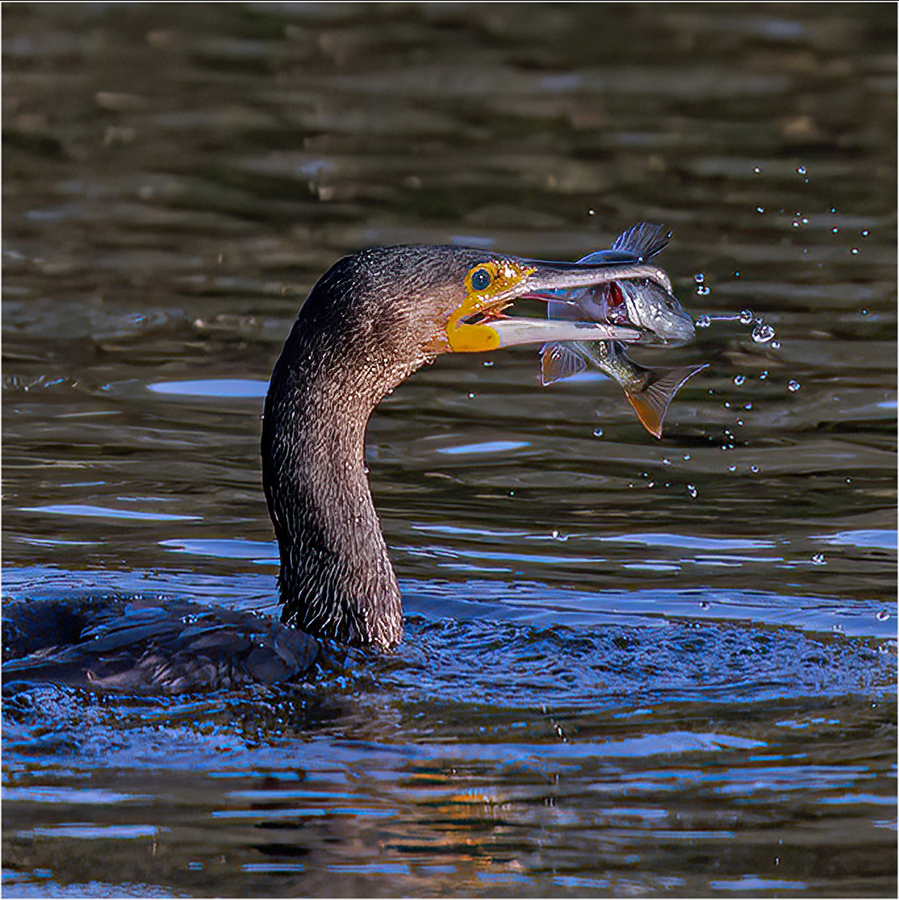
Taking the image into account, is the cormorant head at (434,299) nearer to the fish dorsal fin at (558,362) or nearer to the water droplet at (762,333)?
the fish dorsal fin at (558,362)

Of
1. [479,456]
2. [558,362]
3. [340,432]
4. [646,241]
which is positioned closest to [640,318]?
[646,241]

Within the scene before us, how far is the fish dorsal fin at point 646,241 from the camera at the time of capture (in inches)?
305

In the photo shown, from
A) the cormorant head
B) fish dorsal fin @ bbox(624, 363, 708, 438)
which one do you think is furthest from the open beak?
fish dorsal fin @ bbox(624, 363, 708, 438)

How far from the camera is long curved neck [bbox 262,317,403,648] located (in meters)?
7.66

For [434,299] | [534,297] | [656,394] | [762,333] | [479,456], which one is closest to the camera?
[434,299]

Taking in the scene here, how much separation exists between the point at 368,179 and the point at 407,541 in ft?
22.1

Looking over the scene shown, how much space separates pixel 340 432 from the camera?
7.72m

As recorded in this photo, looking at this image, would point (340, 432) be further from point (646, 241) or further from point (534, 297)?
point (646, 241)

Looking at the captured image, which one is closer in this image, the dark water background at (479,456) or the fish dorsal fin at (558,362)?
the dark water background at (479,456)

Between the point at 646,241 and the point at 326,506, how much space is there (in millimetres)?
1566

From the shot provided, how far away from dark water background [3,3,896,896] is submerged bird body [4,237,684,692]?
0.91ft

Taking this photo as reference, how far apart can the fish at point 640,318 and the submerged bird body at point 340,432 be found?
52 mm

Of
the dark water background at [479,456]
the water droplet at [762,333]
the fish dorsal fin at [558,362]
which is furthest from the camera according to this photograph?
the water droplet at [762,333]

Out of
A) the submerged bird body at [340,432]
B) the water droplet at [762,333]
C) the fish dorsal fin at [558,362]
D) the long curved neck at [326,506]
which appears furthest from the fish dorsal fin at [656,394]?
the water droplet at [762,333]
